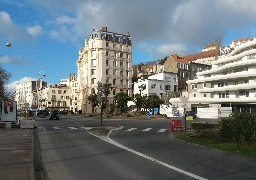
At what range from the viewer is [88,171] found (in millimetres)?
11164

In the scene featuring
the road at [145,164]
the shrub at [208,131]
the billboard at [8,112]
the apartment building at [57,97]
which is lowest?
the road at [145,164]

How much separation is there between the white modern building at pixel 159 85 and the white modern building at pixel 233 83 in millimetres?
15657

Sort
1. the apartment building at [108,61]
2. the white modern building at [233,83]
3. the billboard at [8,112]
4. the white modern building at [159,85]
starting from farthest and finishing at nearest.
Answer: the apartment building at [108,61] < the white modern building at [159,85] < the white modern building at [233,83] < the billboard at [8,112]

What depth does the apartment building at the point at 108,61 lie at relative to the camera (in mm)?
101562

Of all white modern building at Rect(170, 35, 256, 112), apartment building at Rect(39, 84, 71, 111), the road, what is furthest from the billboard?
apartment building at Rect(39, 84, 71, 111)

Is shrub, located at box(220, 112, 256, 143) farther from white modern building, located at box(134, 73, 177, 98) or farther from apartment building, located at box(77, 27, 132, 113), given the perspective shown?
apartment building, located at box(77, 27, 132, 113)

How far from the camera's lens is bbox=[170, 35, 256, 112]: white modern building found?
66.4 m

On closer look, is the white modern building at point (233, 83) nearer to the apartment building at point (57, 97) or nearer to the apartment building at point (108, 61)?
the apartment building at point (108, 61)

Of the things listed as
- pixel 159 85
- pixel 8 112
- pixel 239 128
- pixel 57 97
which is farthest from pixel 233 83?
pixel 57 97

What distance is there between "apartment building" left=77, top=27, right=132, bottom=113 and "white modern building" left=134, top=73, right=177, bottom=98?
556 cm

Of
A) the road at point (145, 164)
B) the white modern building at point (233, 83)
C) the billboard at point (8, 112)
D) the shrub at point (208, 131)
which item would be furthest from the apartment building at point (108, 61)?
the road at point (145, 164)

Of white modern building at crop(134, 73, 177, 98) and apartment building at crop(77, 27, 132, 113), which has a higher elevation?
apartment building at crop(77, 27, 132, 113)

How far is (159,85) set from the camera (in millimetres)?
99625

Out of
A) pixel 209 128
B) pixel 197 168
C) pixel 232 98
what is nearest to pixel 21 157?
pixel 197 168
